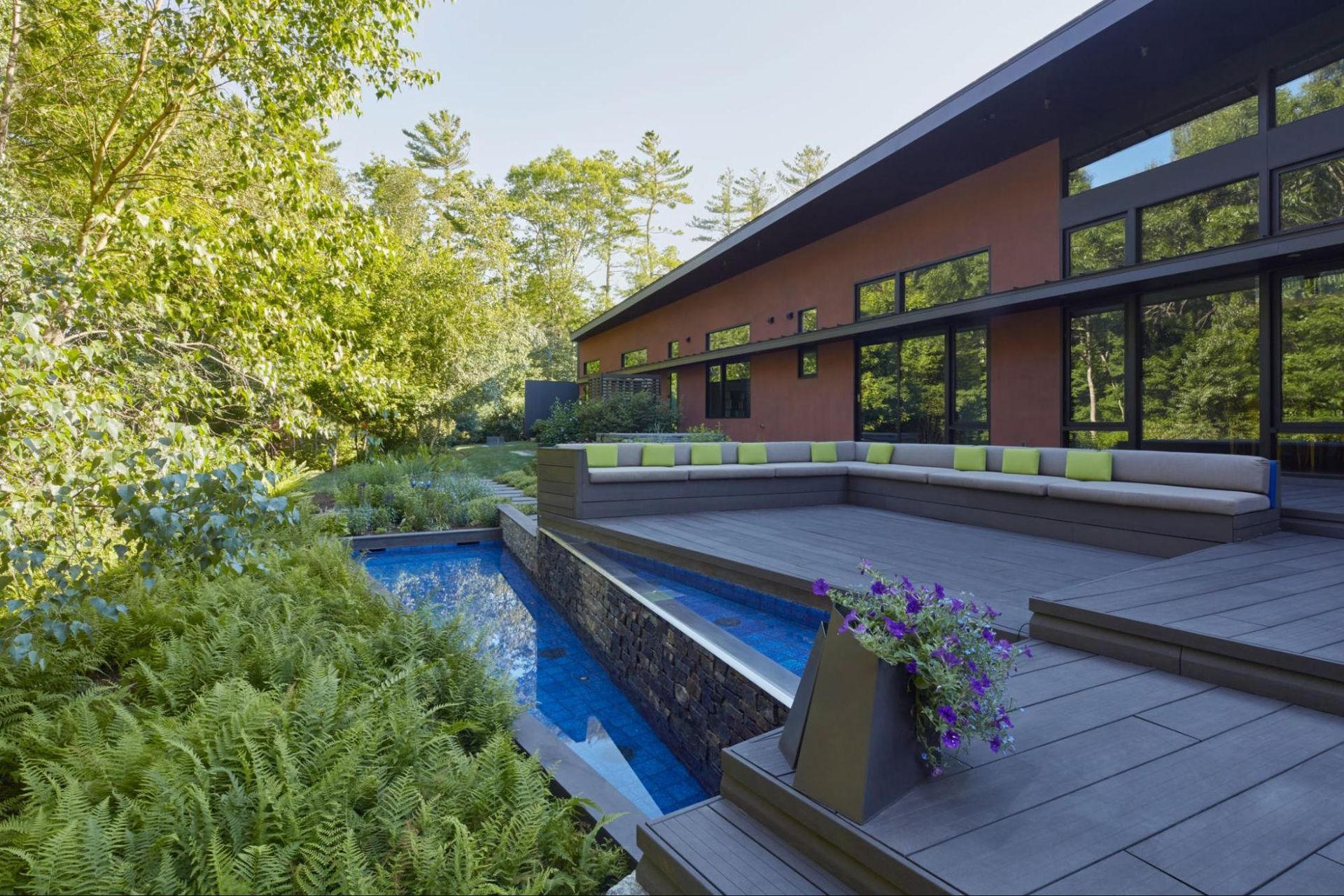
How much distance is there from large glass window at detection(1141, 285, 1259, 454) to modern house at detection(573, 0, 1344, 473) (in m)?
0.02

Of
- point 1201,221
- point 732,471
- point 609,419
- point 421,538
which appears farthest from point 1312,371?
point 609,419

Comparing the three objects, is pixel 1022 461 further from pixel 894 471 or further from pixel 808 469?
pixel 808 469

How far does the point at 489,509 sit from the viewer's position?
9.07 meters

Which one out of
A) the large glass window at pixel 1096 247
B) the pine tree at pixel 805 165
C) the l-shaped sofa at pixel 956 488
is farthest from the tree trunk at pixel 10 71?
the pine tree at pixel 805 165

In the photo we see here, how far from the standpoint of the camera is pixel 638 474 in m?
6.62

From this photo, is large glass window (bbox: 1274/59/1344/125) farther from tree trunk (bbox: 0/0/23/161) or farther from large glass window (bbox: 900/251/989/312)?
tree trunk (bbox: 0/0/23/161)

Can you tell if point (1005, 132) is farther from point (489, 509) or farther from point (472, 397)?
point (472, 397)

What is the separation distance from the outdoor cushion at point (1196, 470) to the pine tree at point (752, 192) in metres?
26.8

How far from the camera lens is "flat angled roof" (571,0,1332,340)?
5496mm

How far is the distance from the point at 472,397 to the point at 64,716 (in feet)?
49.9

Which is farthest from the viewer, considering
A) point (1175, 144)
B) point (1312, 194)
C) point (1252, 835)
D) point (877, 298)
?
point (877, 298)

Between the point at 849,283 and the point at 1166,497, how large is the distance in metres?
7.22

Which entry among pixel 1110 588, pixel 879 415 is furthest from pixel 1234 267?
pixel 879 415

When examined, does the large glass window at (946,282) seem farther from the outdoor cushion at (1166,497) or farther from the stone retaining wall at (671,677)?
the stone retaining wall at (671,677)
